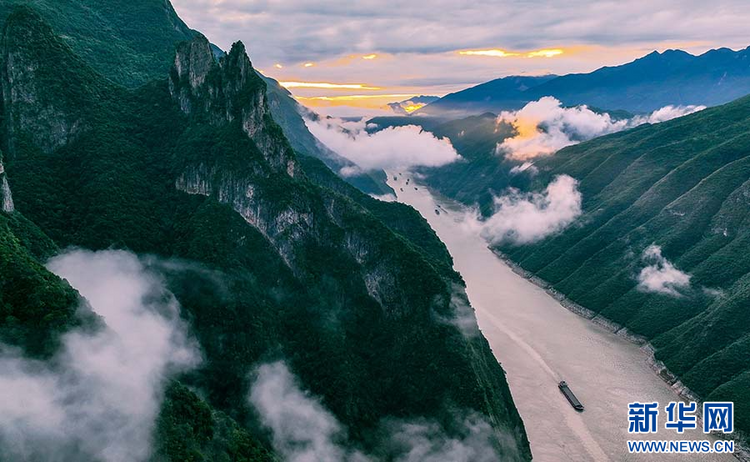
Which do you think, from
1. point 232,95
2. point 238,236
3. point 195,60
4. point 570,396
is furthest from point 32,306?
point 570,396

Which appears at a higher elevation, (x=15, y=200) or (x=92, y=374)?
(x=15, y=200)

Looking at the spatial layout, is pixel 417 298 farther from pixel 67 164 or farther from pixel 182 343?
pixel 67 164

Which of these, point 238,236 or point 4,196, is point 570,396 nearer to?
point 238,236

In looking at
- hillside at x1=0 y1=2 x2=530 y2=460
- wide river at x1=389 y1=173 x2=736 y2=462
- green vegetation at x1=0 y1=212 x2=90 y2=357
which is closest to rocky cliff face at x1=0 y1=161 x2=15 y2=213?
hillside at x1=0 y1=2 x2=530 y2=460

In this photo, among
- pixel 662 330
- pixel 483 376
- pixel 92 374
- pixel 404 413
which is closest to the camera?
pixel 92 374

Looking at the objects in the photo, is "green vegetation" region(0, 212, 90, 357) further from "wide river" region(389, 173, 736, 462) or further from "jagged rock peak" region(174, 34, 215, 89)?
"wide river" region(389, 173, 736, 462)

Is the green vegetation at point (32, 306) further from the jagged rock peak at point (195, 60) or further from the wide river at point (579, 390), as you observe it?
the wide river at point (579, 390)

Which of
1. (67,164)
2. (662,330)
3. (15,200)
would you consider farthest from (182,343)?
(662,330)
